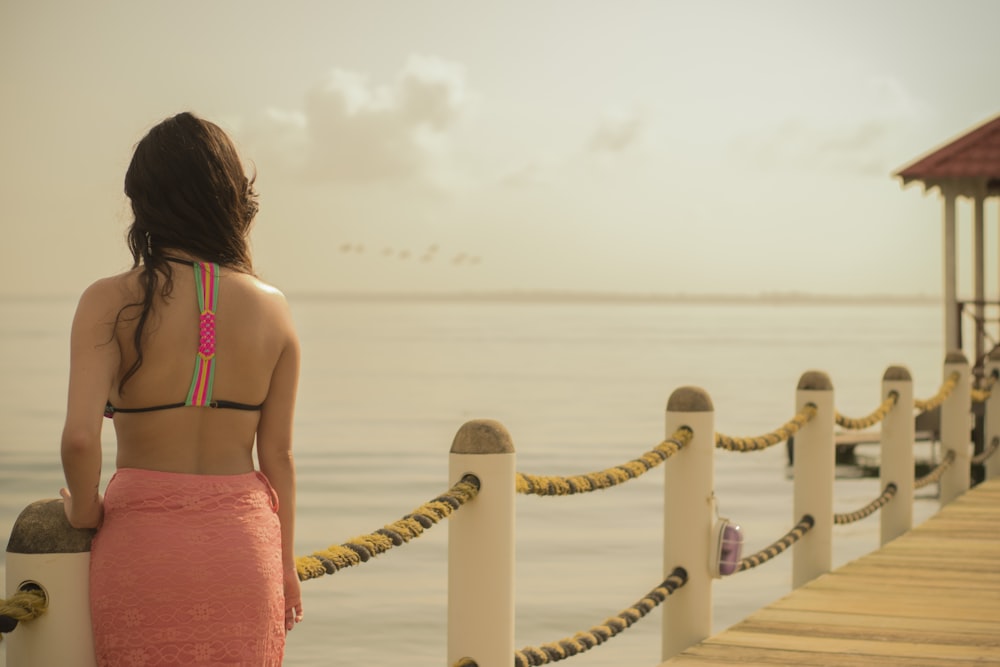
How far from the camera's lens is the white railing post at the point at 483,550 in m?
4.69

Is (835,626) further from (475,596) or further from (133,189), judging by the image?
(133,189)

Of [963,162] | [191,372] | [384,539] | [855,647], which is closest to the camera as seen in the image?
[191,372]

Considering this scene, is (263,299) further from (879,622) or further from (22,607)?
(879,622)

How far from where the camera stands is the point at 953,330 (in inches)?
694

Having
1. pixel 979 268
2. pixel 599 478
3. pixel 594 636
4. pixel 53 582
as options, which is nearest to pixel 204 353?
pixel 53 582

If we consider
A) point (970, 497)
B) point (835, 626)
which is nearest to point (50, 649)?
point (835, 626)

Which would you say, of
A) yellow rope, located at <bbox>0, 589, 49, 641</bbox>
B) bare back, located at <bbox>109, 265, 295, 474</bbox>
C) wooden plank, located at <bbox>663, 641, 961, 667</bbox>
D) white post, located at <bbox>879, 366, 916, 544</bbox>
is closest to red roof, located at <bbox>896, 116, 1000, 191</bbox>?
white post, located at <bbox>879, 366, 916, 544</bbox>

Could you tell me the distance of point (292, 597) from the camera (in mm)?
3344

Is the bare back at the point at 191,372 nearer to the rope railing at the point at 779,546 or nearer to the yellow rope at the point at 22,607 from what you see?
the yellow rope at the point at 22,607

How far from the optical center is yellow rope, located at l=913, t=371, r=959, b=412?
1088cm

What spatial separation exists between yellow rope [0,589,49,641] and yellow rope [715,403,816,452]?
14.0 ft

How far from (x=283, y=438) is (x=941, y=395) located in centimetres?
949

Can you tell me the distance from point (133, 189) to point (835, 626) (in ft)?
15.8

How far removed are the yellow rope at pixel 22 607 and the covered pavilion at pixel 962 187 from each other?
15.9 m
